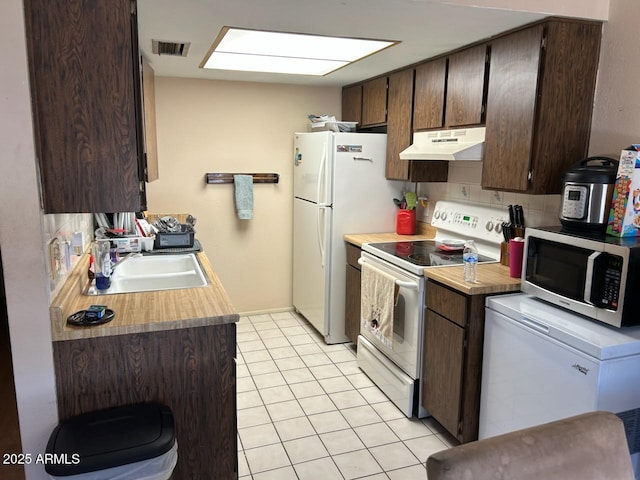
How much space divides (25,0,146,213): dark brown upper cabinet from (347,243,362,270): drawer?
2.12 meters

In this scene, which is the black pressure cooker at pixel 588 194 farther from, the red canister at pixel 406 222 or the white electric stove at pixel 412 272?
the red canister at pixel 406 222

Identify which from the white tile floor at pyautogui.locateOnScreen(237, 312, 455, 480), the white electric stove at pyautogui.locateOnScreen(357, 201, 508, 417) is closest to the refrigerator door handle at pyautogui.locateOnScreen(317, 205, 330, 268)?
the white electric stove at pyautogui.locateOnScreen(357, 201, 508, 417)

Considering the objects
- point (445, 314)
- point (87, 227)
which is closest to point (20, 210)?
point (87, 227)

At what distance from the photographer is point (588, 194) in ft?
6.95

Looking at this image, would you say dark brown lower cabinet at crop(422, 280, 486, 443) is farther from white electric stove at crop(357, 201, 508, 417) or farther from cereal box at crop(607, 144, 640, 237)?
cereal box at crop(607, 144, 640, 237)

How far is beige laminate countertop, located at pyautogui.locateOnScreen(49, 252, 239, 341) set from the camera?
174cm

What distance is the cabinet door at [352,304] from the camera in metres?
3.66

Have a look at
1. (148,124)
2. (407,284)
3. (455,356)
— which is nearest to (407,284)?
(407,284)

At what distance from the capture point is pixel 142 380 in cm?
185

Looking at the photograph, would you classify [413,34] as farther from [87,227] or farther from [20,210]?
[87,227]

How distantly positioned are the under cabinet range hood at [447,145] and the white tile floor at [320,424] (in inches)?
62.4

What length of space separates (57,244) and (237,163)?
249 centimetres

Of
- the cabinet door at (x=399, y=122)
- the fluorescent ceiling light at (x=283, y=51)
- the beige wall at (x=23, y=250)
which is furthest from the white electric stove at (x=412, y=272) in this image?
the beige wall at (x=23, y=250)

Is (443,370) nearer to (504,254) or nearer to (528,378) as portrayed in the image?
(528,378)
